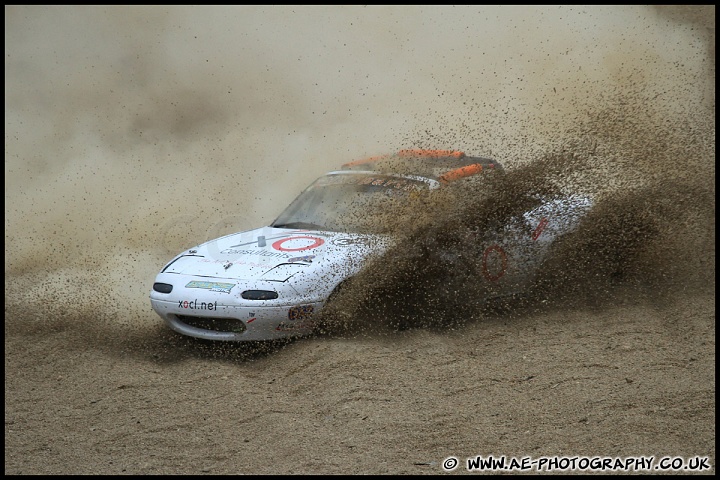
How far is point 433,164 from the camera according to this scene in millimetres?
6258

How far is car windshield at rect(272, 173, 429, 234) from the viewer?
566cm

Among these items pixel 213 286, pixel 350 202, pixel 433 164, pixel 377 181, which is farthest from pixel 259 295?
pixel 433 164

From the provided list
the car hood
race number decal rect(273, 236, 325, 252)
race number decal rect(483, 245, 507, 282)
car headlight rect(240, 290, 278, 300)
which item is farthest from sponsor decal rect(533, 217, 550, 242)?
car headlight rect(240, 290, 278, 300)

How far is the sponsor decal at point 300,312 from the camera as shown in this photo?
4.93 meters

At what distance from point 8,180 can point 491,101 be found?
21.3 feet

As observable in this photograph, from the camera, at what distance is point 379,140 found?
32.1 feet

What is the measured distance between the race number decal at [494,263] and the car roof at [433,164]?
2.40 ft

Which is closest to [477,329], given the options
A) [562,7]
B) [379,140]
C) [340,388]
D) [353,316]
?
[353,316]

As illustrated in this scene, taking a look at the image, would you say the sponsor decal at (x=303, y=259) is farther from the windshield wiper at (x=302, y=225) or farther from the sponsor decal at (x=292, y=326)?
the windshield wiper at (x=302, y=225)

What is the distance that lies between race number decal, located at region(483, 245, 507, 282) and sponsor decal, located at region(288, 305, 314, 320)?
1.33 meters

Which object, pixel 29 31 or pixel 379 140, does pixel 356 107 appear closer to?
pixel 379 140

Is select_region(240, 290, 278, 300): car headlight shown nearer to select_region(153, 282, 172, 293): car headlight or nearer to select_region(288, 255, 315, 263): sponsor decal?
select_region(288, 255, 315, 263): sponsor decal

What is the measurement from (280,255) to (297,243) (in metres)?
0.23

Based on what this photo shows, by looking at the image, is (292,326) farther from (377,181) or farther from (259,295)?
(377,181)
